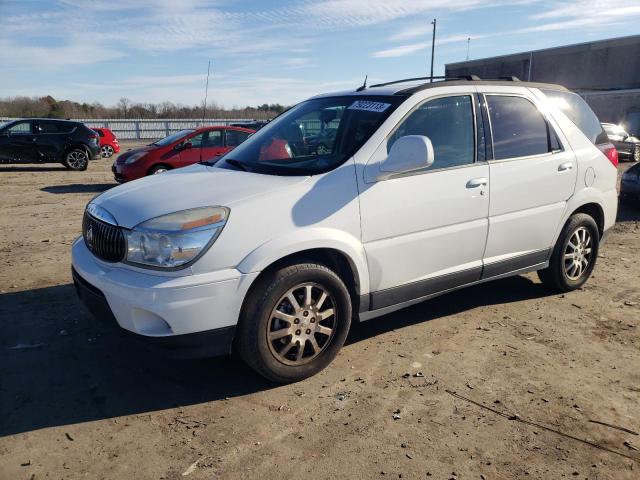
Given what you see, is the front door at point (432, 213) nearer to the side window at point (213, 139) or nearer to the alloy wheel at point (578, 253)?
the alloy wheel at point (578, 253)

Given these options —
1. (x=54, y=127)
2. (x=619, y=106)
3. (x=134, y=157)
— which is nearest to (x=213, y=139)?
(x=134, y=157)

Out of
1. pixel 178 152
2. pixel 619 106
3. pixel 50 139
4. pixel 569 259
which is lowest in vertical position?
pixel 569 259

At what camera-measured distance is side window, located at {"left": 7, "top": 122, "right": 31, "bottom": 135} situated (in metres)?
15.7

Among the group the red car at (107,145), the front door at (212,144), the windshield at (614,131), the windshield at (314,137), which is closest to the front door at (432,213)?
the windshield at (314,137)

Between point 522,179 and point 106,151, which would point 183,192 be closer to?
point 522,179

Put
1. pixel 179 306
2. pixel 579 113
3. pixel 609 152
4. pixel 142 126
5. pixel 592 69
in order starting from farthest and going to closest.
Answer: pixel 592 69
pixel 142 126
pixel 609 152
pixel 579 113
pixel 179 306

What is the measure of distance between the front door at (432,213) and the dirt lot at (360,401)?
56 centimetres

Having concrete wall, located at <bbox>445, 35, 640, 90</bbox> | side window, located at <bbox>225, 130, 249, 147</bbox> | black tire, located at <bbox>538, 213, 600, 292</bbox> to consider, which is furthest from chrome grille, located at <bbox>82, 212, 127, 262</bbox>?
concrete wall, located at <bbox>445, 35, 640, 90</bbox>

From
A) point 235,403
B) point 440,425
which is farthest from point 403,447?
point 235,403

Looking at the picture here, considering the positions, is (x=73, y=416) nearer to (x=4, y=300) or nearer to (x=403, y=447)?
(x=403, y=447)

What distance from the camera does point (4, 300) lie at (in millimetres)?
4871

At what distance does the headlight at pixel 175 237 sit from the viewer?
295 centimetres

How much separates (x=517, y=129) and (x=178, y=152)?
876 cm

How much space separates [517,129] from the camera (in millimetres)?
4348
